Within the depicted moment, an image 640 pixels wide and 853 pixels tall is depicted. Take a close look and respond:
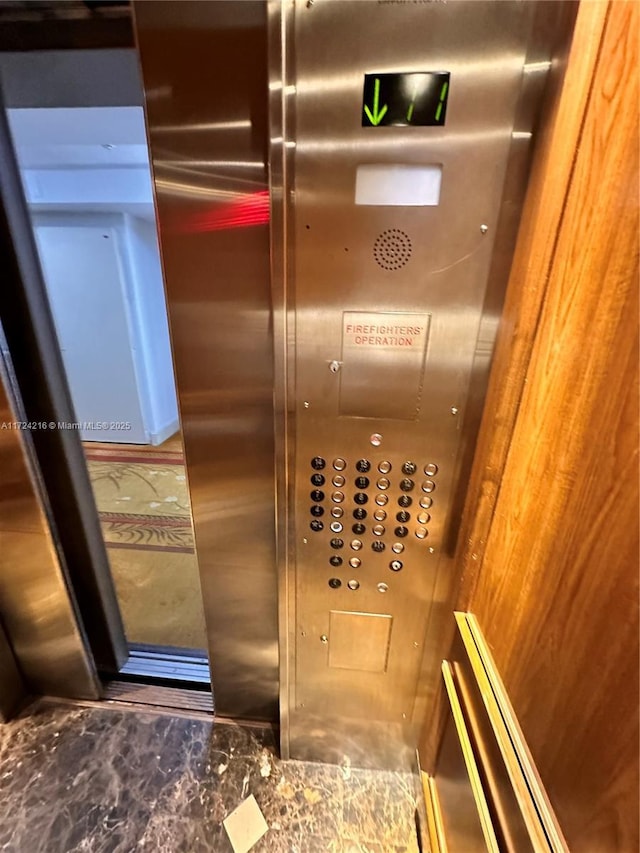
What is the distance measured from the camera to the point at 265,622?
1.31m

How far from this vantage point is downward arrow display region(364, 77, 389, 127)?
29.0 inches

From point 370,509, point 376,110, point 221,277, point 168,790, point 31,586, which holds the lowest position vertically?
point 168,790

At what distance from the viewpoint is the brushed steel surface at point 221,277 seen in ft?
2.69

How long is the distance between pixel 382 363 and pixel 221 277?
17.3 inches

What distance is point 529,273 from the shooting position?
2.38 feet

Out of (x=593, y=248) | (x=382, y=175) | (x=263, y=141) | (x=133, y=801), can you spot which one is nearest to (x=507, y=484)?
(x=593, y=248)

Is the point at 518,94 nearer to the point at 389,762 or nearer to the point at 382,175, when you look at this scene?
the point at 382,175

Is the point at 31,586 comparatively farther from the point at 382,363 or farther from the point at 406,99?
the point at 406,99

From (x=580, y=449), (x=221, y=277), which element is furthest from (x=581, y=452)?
(x=221, y=277)

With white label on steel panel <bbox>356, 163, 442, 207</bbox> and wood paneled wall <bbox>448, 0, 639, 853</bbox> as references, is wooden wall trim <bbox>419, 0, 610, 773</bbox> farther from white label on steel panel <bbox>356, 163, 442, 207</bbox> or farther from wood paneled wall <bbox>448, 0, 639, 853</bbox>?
white label on steel panel <bbox>356, 163, 442, 207</bbox>

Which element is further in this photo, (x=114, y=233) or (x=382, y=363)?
(x=114, y=233)

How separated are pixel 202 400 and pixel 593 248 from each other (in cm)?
88

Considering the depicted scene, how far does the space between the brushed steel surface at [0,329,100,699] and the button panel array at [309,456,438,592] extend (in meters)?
0.88

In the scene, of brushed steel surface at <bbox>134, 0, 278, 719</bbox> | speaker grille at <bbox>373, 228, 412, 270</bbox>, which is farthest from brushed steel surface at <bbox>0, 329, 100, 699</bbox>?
speaker grille at <bbox>373, 228, 412, 270</bbox>
